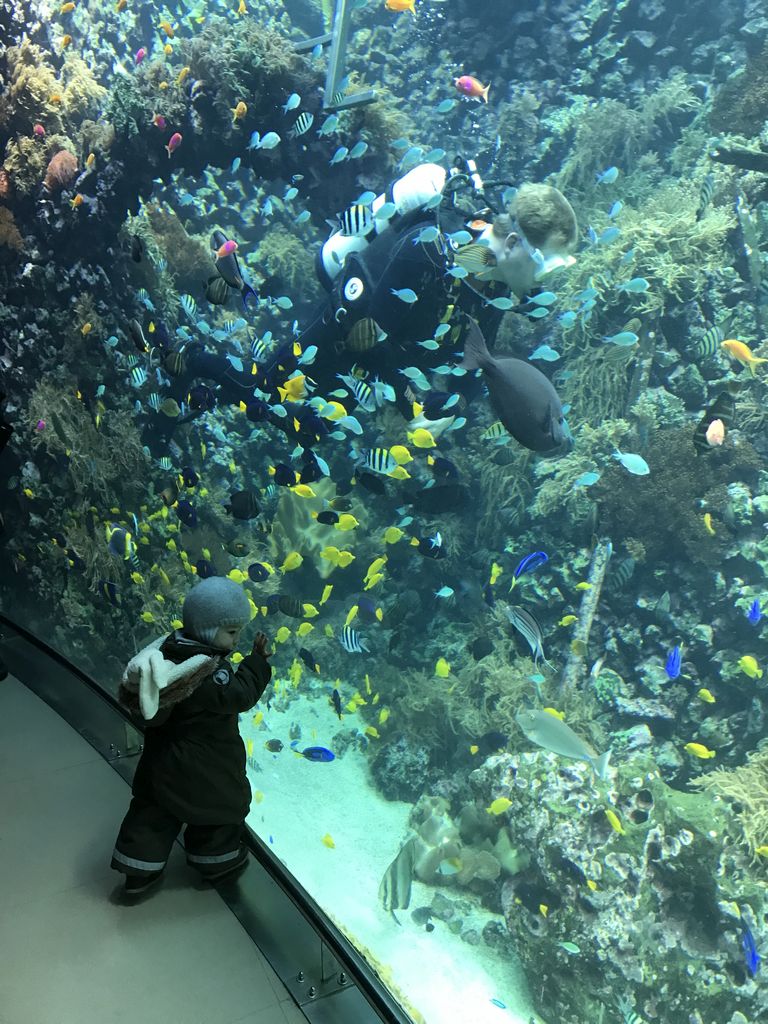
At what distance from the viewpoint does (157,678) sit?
1659mm

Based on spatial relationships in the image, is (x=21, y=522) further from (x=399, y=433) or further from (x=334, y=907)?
(x=334, y=907)

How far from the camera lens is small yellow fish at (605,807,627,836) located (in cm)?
403

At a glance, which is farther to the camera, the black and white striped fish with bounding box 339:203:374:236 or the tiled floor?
the black and white striped fish with bounding box 339:203:374:236

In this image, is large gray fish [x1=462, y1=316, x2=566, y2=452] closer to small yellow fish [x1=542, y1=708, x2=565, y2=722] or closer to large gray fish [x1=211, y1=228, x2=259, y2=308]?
large gray fish [x1=211, y1=228, x2=259, y2=308]

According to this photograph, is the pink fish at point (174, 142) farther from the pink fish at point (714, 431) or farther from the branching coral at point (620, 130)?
the pink fish at point (714, 431)

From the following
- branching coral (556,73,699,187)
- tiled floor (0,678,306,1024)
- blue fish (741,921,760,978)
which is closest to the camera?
tiled floor (0,678,306,1024)

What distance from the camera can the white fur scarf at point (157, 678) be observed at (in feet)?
5.45

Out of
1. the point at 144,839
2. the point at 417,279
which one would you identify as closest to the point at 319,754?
the point at 144,839

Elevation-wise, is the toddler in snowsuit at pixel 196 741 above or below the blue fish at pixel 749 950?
above

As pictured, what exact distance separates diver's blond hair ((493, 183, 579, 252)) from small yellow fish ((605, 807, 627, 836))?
12.9ft

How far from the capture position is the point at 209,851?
192 centimetres

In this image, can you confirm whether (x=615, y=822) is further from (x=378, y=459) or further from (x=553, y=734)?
(x=378, y=459)

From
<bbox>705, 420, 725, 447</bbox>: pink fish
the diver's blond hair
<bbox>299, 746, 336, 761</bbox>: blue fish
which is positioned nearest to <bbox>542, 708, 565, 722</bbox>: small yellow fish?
<bbox>299, 746, 336, 761</bbox>: blue fish

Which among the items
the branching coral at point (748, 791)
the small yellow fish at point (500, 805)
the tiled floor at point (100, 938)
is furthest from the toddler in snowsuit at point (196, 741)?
the branching coral at point (748, 791)
